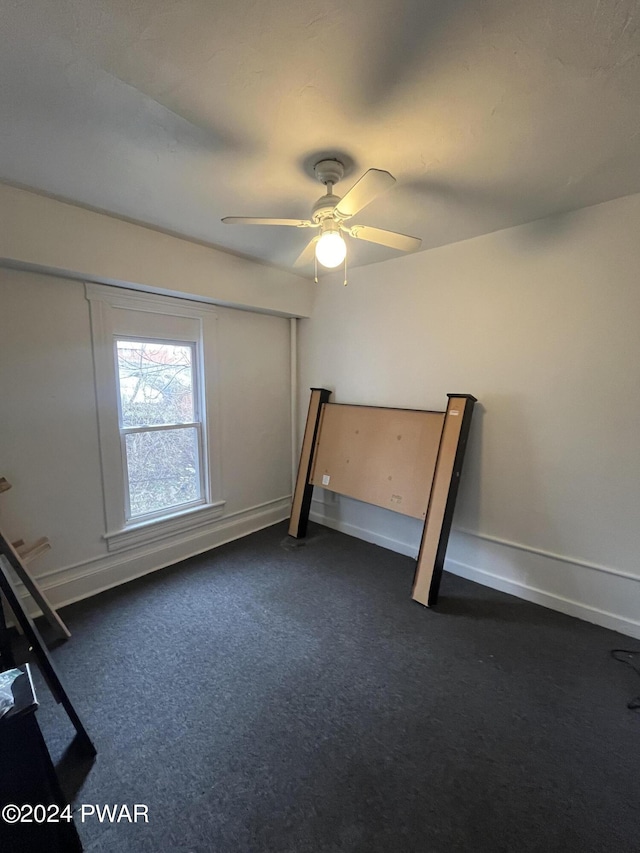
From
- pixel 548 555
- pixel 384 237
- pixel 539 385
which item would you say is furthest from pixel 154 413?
pixel 548 555

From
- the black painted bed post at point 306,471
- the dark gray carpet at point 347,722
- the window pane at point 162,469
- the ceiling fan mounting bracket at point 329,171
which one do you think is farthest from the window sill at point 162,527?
the ceiling fan mounting bracket at point 329,171

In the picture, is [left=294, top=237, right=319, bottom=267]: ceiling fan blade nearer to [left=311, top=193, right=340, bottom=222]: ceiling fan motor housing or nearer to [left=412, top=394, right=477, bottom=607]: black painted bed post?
[left=311, top=193, right=340, bottom=222]: ceiling fan motor housing

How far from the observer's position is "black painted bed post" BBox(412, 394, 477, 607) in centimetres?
241

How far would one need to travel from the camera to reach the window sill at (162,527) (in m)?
2.60

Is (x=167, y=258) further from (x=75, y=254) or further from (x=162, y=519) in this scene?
(x=162, y=519)

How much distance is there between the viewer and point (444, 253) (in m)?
2.68

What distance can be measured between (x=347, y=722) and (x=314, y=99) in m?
2.54

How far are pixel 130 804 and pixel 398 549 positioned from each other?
235 cm

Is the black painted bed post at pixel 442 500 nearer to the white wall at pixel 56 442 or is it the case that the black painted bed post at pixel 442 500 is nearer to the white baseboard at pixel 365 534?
the white baseboard at pixel 365 534

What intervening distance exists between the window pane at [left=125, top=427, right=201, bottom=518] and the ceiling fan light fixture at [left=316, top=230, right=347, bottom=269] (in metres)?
1.91

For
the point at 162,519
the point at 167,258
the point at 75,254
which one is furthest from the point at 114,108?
the point at 162,519

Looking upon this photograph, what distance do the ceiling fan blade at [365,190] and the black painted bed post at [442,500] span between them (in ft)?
4.82

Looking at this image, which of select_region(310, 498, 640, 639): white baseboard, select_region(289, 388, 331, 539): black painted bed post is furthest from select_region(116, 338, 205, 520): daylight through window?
select_region(310, 498, 640, 639): white baseboard

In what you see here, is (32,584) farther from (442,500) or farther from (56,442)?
(442,500)
